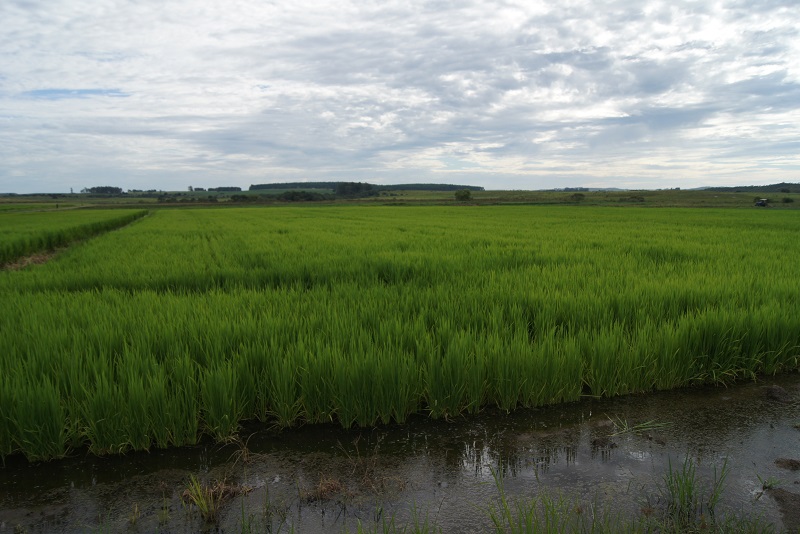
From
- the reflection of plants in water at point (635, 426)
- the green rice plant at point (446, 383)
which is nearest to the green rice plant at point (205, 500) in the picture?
the green rice plant at point (446, 383)

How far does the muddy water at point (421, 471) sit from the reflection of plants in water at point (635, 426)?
0.04 ft

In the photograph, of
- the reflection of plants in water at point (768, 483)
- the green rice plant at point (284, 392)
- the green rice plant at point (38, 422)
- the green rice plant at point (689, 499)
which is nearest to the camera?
the green rice plant at point (689, 499)

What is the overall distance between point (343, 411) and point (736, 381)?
2855 millimetres

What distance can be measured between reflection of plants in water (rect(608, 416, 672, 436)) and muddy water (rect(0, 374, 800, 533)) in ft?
0.04

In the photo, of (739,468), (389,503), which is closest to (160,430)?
(389,503)

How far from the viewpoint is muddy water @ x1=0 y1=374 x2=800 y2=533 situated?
1797mm

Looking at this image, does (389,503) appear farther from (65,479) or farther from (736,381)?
(736,381)

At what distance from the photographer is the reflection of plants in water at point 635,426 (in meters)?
2.42

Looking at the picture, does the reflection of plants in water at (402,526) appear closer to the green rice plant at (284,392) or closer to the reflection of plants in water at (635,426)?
the green rice plant at (284,392)

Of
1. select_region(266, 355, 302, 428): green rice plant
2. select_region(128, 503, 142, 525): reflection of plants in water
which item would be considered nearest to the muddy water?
select_region(128, 503, 142, 525): reflection of plants in water

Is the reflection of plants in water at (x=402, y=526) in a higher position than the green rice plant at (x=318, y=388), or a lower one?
lower

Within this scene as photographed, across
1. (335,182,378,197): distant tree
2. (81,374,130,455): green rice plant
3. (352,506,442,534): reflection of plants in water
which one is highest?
(335,182,378,197): distant tree

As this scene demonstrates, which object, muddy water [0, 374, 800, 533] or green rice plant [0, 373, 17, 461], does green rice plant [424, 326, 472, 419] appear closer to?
muddy water [0, 374, 800, 533]

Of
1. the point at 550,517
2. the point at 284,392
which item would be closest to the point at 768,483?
the point at 550,517
